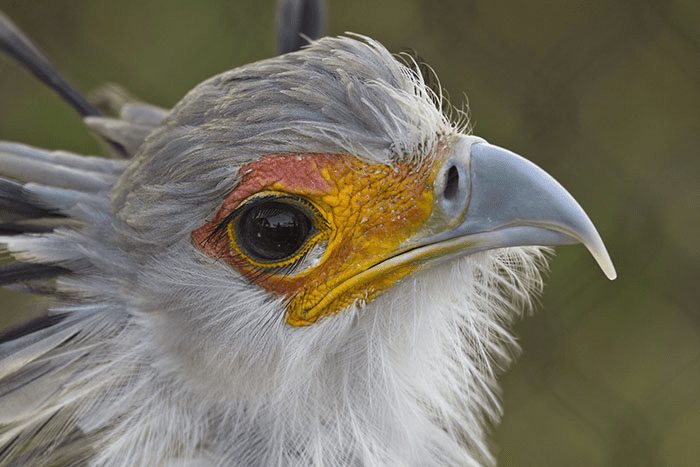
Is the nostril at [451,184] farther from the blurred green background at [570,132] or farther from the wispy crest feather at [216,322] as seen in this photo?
the blurred green background at [570,132]

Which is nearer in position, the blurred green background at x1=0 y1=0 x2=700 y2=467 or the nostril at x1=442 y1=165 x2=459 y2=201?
the nostril at x1=442 y1=165 x2=459 y2=201

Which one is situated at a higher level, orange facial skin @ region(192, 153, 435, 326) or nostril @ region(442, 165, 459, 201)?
nostril @ region(442, 165, 459, 201)

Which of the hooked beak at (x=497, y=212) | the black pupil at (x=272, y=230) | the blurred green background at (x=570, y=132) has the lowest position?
the blurred green background at (x=570, y=132)

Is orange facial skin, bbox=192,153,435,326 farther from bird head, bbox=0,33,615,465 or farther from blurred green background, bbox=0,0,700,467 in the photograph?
blurred green background, bbox=0,0,700,467

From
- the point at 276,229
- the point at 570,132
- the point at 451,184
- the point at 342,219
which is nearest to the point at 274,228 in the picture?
the point at 276,229

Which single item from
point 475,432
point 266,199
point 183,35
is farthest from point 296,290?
point 183,35

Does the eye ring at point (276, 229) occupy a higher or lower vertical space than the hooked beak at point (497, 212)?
lower

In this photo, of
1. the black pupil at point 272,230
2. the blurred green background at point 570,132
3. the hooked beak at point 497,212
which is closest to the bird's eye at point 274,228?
the black pupil at point 272,230

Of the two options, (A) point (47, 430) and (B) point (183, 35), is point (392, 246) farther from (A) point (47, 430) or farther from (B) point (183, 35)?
(B) point (183, 35)

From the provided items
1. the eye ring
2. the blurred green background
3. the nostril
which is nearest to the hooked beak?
the nostril
